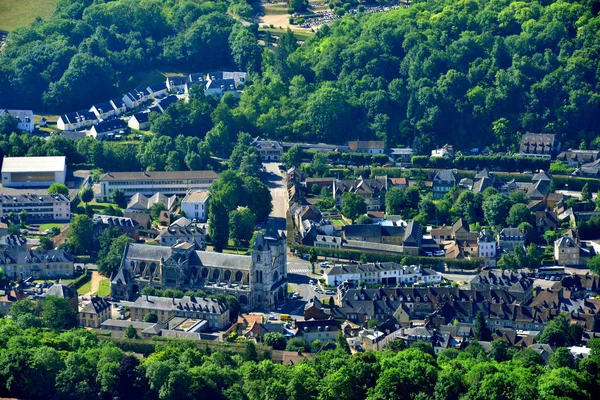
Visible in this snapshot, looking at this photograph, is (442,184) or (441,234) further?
(442,184)

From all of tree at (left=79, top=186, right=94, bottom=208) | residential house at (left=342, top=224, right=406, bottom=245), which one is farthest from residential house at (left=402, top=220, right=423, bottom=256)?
tree at (left=79, top=186, right=94, bottom=208)

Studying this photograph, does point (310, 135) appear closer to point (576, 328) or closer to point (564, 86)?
point (564, 86)

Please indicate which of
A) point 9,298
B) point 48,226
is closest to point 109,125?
point 48,226

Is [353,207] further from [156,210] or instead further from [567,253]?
A: [567,253]

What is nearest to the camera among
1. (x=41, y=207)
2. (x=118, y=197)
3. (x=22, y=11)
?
(x=41, y=207)

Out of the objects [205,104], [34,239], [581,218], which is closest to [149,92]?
[205,104]

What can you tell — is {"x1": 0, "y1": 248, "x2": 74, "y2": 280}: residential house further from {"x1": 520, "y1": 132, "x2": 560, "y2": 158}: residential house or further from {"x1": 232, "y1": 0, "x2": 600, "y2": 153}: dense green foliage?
{"x1": 520, "y1": 132, "x2": 560, "y2": 158}: residential house
